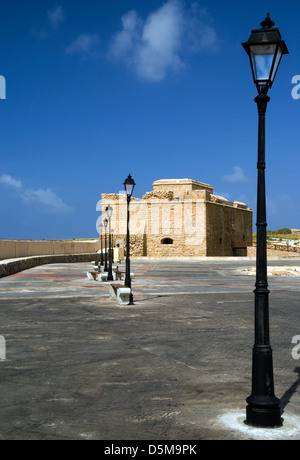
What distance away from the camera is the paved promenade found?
14.5 ft

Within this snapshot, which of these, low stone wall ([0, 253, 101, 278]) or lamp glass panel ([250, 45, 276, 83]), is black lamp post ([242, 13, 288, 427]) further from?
low stone wall ([0, 253, 101, 278])

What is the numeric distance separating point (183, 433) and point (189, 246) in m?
53.2

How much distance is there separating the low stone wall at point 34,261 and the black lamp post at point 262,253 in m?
19.7

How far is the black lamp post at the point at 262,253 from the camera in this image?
449 centimetres

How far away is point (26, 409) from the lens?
490 centimetres

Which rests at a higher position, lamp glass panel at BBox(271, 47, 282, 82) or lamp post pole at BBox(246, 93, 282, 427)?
lamp glass panel at BBox(271, 47, 282, 82)

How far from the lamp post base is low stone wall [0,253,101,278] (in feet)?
65.2

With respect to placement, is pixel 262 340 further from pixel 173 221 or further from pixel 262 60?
pixel 173 221

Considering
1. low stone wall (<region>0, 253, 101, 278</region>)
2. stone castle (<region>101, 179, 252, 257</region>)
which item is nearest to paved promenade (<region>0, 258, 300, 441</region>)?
low stone wall (<region>0, 253, 101, 278</region>)

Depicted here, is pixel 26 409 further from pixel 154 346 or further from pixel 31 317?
pixel 31 317

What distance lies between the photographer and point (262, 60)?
→ 183 inches

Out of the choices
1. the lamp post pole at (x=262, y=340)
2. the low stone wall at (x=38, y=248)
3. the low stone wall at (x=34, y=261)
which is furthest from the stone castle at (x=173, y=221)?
the lamp post pole at (x=262, y=340)

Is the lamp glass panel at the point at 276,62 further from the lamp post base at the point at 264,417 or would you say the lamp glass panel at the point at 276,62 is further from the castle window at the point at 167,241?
the castle window at the point at 167,241

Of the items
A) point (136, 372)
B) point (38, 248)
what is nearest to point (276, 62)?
point (136, 372)
